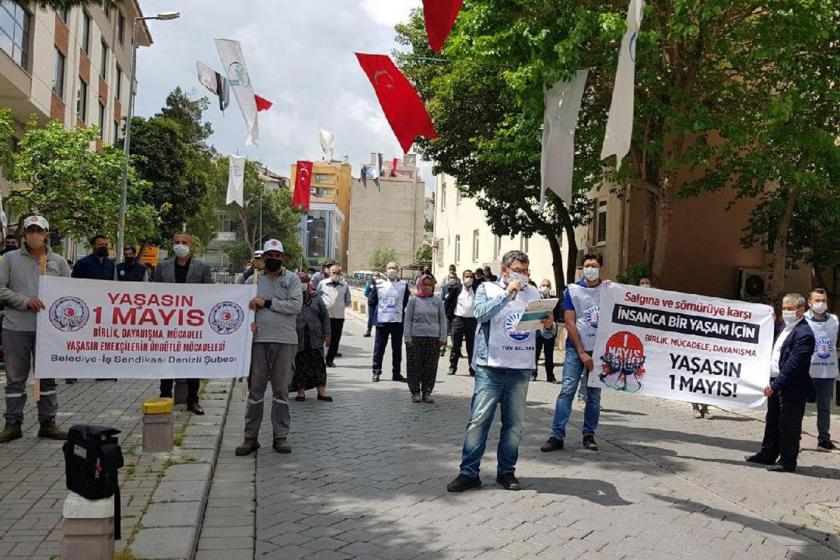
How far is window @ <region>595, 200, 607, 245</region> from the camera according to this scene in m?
27.2

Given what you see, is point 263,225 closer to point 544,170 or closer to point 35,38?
point 35,38

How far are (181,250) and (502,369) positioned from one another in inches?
167

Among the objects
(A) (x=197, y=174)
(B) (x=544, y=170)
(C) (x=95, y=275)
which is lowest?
(C) (x=95, y=275)

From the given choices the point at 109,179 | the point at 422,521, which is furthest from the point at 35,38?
the point at 422,521

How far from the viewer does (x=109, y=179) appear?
23094 millimetres

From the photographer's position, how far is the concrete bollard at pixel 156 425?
22.8 ft

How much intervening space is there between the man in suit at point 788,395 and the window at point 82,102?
33496mm

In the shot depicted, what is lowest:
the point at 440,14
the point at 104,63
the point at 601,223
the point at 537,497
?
the point at 537,497

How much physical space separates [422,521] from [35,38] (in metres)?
27.2

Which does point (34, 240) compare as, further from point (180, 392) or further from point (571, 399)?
point (571, 399)

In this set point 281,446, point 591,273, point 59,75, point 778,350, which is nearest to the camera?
point 281,446

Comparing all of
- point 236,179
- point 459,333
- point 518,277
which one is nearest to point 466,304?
point 459,333

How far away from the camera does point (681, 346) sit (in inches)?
327

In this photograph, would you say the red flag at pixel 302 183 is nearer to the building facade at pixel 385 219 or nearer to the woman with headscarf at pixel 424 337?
the woman with headscarf at pixel 424 337
